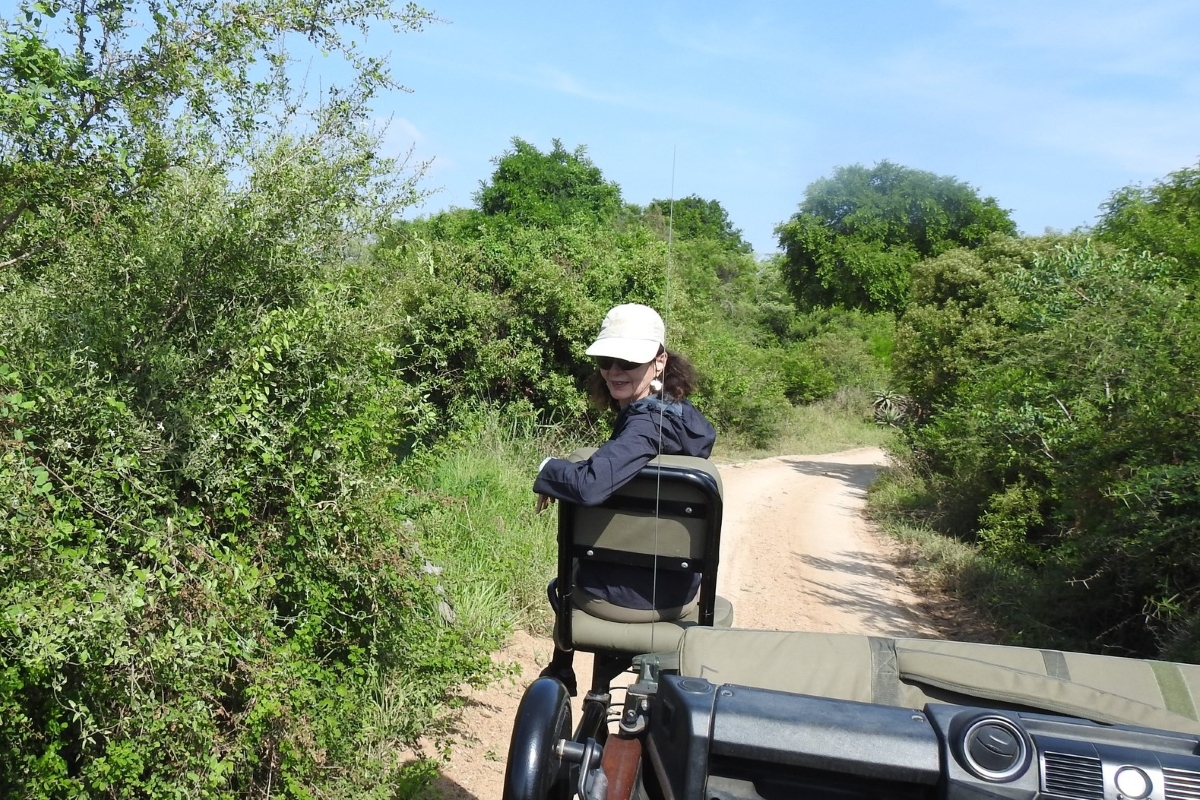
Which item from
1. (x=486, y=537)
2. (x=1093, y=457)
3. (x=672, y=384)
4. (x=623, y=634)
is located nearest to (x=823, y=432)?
(x=1093, y=457)

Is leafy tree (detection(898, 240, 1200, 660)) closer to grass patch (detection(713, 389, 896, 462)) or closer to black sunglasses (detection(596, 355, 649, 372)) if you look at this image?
black sunglasses (detection(596, 355, 649, 372))

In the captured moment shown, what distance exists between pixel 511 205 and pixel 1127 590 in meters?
16.0

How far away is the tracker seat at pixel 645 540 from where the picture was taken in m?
2.96

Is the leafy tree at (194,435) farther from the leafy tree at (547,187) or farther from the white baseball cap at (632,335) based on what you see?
the leafy tree at (547,187)

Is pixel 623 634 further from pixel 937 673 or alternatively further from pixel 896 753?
pixel 896 753

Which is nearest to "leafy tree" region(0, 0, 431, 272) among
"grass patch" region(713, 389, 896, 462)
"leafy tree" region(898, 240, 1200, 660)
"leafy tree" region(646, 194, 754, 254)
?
"leafy tree" region(898, 240, 1200, 660)

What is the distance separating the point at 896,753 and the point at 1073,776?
26cm

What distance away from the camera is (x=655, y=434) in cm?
306

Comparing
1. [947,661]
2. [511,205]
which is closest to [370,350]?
[947,661]

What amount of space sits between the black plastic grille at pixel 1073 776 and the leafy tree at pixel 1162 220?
29.4 feet

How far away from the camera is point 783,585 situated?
29.3ft

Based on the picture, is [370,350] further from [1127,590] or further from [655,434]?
[1127,590]

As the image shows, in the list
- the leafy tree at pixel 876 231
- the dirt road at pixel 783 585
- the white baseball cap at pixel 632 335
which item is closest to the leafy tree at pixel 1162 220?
the dirt road at pixel 783 585

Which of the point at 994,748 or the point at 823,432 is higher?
the point at 994,748
